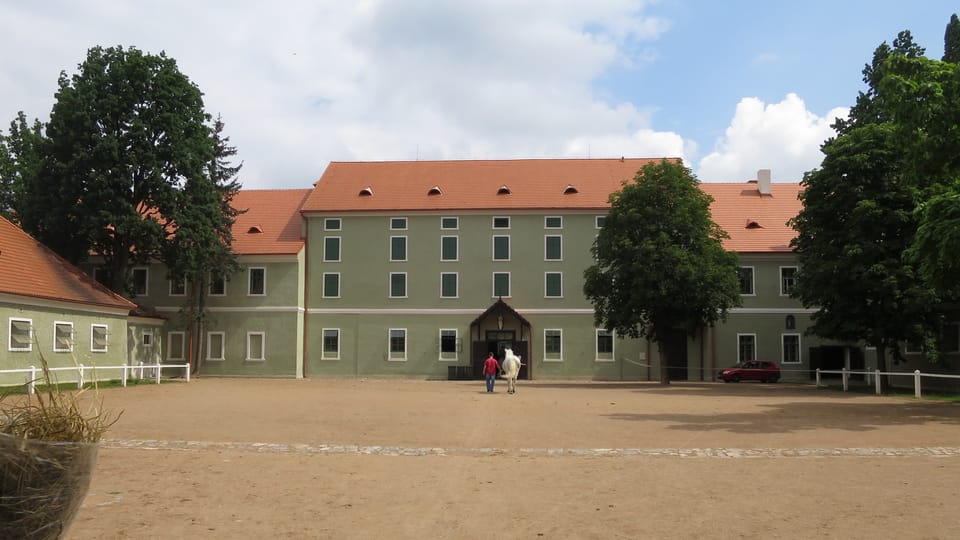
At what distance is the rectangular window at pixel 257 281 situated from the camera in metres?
48.7

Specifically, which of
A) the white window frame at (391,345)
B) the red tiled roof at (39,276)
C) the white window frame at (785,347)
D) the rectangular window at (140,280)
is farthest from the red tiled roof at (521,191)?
the red tiled roof at (39,276)

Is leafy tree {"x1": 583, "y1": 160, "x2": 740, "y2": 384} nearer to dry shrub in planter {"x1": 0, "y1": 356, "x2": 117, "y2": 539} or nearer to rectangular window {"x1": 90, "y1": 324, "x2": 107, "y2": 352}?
rectangular window {"x1": 90, "y1": 324, "x2": 107, "y2": 352}

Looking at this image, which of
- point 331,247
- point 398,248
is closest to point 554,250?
point 398,248

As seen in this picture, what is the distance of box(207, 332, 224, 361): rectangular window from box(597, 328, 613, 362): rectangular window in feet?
70.8

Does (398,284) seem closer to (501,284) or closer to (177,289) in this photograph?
(501,284)

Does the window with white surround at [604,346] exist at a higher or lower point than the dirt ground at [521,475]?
higher

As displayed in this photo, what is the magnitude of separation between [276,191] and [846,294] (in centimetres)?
3546

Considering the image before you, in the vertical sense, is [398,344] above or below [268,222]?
below

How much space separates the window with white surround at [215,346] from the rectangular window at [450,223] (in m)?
14.2

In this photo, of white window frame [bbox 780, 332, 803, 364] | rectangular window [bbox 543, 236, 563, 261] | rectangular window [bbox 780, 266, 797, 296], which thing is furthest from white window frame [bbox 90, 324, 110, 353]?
rectangular window [bbox 780, 266, 797, 296]

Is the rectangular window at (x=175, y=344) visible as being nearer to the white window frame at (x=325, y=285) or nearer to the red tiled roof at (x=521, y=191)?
the white window frame at (x=325, y=285)

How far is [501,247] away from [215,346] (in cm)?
1750

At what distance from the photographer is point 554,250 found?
48906mm

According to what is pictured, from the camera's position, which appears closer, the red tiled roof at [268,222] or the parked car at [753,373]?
the parked car at [753,373]
